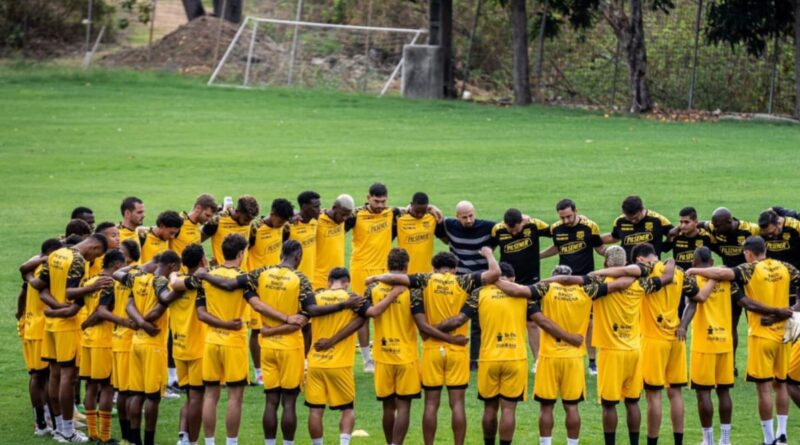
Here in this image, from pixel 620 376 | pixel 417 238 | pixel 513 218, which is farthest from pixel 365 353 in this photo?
pixel 620 376

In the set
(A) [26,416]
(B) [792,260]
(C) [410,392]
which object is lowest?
(A) [26,416]

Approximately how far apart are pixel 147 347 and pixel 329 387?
1.92 m

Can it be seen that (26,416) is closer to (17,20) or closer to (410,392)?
(410,392)

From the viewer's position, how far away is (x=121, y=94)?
3869 centimetres

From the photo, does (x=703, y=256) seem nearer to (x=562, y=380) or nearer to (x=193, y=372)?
(x=562, y=380)

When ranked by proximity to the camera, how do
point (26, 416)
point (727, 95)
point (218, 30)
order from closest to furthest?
point (26, 416) < point (727, 95) < point (218, 30)

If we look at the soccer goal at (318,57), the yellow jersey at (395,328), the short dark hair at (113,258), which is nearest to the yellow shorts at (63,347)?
the short dark hair at (113,258)

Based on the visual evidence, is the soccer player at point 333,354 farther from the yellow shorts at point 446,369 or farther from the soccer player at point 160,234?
the soccer player at point 160,234

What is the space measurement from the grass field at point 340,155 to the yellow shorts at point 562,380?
8376mm

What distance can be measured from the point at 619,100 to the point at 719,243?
22.5 meters

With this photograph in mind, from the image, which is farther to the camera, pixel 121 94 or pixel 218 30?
pixel 218 30

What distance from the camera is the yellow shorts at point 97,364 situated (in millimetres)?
14102

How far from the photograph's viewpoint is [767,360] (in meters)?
14.0

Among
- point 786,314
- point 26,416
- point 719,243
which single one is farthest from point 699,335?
point 26,416
